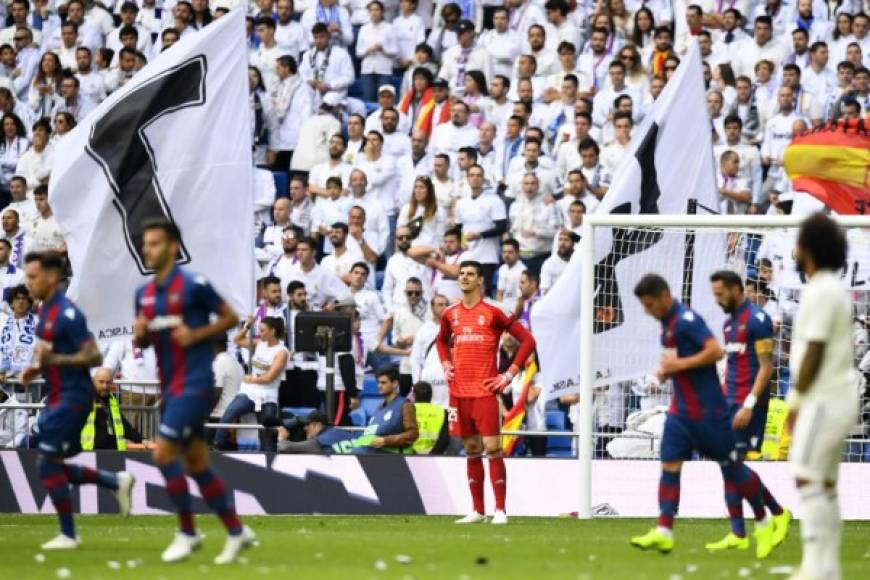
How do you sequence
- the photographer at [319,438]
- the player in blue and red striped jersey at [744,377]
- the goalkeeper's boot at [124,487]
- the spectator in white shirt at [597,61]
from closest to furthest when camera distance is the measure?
the goalkeeper's boot at [124,487]
the player in blue and red striped jersey at [744,377]
the photographer at [319,438]
the spectator in white shirt at [597,61]

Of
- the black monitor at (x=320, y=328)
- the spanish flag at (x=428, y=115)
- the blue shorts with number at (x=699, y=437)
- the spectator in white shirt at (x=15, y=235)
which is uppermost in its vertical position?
the spanish flag at (x=428, y=115)

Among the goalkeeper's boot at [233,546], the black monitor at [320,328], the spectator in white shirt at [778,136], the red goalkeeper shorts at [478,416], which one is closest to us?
the goalkeeper's boot at [233,546]

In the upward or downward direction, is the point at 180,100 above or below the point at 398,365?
above

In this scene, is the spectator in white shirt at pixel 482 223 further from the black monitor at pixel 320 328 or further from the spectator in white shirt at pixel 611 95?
the black monitor at pixel 320 328

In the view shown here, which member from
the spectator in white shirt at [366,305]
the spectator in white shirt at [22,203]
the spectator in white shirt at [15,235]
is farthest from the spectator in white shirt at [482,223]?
the spectator in white shirt at [22,203]

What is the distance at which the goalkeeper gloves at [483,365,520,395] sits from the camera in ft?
56.2

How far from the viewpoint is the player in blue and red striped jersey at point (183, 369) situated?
1170 cm

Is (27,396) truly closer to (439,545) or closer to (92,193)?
(92,193)

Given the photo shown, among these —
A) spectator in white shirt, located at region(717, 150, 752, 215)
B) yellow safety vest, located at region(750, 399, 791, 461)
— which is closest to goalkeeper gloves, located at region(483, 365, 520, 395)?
yellow safety vest, located at region(750, 399, 791, 461)

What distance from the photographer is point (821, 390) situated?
9.74 metres

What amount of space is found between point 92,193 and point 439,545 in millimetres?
7002

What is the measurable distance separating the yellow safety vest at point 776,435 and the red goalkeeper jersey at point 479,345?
350 cm

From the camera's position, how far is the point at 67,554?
12.8 metres

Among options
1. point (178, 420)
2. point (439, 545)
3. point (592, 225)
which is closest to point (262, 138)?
point (592, 225)
